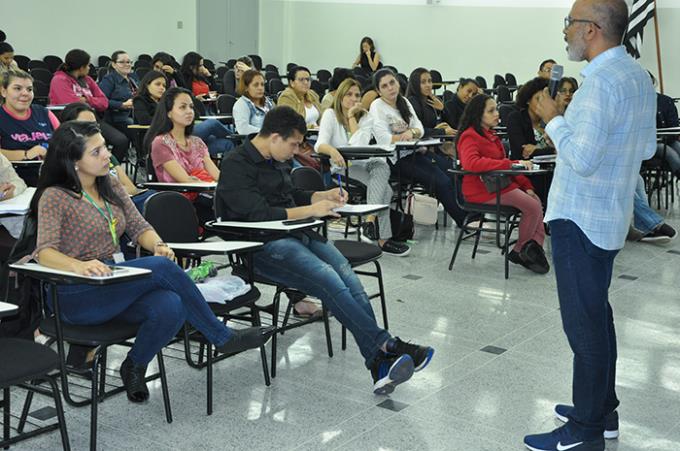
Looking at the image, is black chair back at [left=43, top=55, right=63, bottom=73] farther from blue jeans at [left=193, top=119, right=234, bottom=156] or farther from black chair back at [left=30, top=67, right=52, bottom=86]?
blue jeans at [left=193, top=119, right=234, bottom=156]

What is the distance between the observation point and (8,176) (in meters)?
3.99

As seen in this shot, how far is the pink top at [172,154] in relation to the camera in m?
4.76

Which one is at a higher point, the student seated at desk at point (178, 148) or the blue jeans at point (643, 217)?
the student seated at desk at point (178, 148)

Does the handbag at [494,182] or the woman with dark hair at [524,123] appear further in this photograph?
the woman with dark hair at [524,123]

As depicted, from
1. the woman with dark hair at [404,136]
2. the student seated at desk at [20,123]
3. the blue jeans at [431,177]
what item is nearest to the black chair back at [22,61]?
the woman with dark hair at [404,136]

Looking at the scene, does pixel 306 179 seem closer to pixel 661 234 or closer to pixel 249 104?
pixel 249 104

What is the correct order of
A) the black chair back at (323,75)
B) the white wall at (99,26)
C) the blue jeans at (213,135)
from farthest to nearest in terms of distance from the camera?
the black chair back at (323,75)
the white wall at (99,26)
the blue jeans at (213,135)

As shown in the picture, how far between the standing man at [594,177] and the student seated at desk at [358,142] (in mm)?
3216

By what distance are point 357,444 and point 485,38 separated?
12599 millimetres

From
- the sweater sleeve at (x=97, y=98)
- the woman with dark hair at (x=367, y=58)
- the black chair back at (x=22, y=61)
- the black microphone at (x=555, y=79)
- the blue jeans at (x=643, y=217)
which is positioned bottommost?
the blue jeans at (x=643, y=217)

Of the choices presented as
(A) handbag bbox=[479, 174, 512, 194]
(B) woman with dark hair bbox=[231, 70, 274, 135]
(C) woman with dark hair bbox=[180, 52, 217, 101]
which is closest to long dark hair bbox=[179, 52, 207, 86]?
(C) woman with dark hair bbox=[180, 52, 217, 101]

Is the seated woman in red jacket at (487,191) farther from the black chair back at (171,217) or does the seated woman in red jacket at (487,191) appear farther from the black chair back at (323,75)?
the black chair back at (323,75)

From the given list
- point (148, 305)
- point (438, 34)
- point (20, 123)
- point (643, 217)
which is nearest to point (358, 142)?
point (643, 217)

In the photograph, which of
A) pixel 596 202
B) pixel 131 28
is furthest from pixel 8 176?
pixel 131 28
